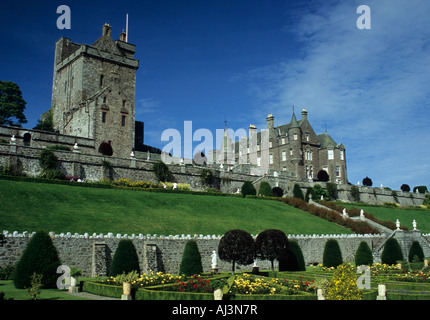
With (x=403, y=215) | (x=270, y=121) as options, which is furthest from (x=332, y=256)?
(x=270, y=121)

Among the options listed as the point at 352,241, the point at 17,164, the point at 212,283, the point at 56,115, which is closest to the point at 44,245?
the point at 212,283

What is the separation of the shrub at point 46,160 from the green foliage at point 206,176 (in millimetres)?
17560

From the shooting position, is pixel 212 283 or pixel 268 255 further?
pixel 268 255

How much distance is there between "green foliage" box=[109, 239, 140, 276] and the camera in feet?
Answer: 69.8

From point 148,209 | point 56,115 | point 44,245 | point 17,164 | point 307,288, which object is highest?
point 56,115

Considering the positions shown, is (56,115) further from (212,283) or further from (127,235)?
(212,283)

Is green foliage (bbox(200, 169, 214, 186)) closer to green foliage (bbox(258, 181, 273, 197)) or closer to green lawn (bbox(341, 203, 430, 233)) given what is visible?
green foliage (bbox(258, 181, 273, 197))

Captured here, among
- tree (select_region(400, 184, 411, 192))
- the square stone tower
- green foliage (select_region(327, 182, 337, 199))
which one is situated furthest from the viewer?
tree (select_region(400, 184, 411, 192))

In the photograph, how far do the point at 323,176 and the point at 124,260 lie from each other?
5183 centimetres

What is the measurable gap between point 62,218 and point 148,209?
8.18 meters

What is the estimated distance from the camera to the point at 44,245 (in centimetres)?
1955

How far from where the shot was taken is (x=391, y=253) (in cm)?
3212

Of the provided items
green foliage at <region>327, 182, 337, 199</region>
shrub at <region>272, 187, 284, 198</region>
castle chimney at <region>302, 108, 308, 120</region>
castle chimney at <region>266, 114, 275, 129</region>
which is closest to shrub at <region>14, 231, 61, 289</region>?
shrub at <region>272, 187, 284, 198</region>

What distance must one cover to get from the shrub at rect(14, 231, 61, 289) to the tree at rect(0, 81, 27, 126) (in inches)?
1620
